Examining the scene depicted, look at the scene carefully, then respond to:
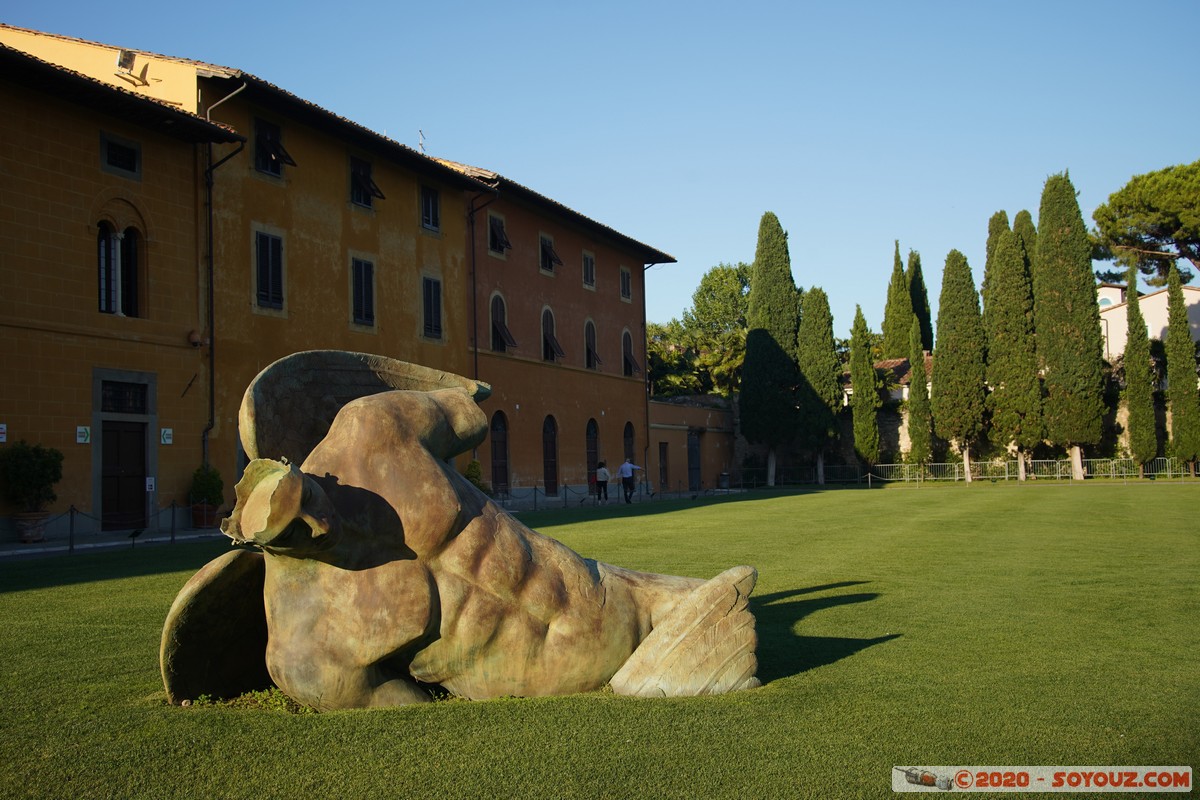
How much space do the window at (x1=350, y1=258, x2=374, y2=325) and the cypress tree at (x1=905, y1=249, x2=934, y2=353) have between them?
45397 millimetres

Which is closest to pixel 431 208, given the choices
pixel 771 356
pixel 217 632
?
pixel 771 356

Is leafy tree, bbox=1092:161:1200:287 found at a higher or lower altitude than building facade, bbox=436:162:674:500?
higher

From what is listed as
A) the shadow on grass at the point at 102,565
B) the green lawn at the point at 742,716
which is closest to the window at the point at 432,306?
the shadow on grass at the point at 102,565

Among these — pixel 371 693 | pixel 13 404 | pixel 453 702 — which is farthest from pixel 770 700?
pixel 13 404

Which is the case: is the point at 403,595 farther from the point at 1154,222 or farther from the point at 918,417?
the point at 1154,222

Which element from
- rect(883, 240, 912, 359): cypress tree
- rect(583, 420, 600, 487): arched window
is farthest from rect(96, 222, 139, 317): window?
rect(883, 240, 912, 359): cypress tree

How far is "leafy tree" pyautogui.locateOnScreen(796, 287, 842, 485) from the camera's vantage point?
46.8 metres

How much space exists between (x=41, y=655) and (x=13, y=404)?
45.3ft

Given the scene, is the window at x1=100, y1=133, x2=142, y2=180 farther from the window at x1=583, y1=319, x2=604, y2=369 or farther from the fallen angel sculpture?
the window at x1=583, y1=319, x2=604, y2=369

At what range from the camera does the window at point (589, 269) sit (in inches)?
1501

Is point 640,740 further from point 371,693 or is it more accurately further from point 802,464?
point 802,464

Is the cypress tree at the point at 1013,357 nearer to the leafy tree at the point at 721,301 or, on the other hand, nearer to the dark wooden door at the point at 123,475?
the leafy tree at the point at 721,301

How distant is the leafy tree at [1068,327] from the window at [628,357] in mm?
17544

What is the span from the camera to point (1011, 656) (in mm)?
5762
